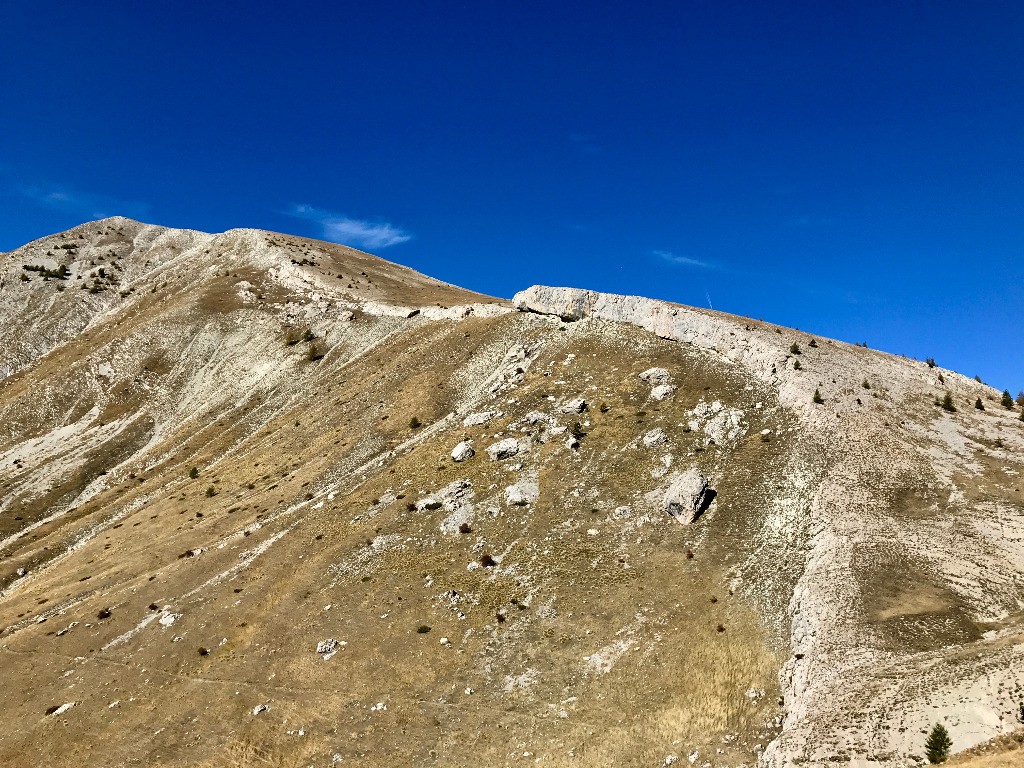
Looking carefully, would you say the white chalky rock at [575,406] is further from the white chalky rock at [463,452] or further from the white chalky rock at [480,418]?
the white chalky rock at [463,452]

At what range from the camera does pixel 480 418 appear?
178 ft

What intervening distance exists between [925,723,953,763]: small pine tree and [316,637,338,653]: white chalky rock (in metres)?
29.9

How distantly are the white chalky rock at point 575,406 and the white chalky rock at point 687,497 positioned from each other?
12765 millimetres

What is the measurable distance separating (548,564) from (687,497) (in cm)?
1025

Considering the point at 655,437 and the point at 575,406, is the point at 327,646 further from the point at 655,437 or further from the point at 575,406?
the point at 655,437

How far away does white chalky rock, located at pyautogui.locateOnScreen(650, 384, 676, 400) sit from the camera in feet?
161

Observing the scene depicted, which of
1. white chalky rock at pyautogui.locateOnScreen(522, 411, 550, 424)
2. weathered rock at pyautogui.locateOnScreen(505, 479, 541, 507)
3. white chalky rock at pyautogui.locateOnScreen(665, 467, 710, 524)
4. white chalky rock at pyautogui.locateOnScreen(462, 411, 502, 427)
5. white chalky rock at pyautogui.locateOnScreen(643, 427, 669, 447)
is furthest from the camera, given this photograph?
white chalky rock at pyautogui.locateOnScreen(462, 411, 502, 427)

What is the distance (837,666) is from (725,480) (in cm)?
1515

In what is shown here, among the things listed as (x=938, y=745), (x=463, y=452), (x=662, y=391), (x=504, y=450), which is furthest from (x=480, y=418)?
(x=938, y=745)

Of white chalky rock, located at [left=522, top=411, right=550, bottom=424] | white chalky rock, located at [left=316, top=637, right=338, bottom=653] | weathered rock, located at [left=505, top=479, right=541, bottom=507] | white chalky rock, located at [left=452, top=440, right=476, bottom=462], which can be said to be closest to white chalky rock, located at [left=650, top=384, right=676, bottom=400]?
white chalky rock, located at [left=522, top=411, right=550, bottom=424]

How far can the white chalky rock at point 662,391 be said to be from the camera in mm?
49219

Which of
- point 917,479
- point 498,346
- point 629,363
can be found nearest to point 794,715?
point 917,479

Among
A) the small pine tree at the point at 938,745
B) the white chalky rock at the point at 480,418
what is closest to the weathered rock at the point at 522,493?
the white chalky rock at the point at 480,418

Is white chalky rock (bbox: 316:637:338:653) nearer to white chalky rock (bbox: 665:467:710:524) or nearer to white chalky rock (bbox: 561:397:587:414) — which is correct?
white chalky rock (bbox: 665:467:710:524)
